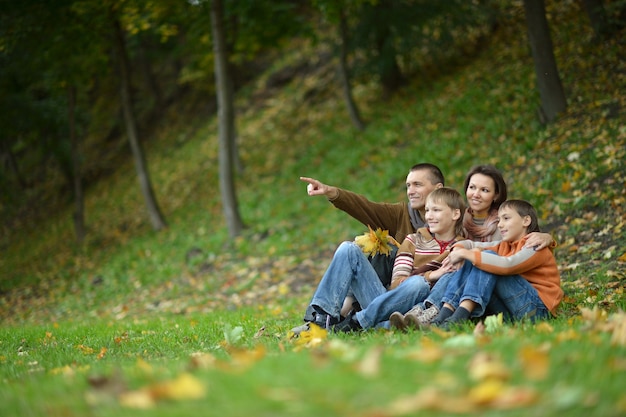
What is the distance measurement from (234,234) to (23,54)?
755cm

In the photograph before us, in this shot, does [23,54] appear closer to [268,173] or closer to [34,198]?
[268,173]

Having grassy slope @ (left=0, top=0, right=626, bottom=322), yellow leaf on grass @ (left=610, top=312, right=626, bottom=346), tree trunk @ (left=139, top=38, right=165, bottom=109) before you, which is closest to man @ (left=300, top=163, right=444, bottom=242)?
grassy slope @ (left=0, top=0, right=626, bottom=322)

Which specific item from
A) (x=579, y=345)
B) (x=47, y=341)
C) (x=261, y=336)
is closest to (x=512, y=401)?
(x=579, y=345)

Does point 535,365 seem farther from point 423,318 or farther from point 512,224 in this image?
point 512,224

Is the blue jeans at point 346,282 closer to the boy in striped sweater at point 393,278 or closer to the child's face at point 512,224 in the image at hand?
the boy in striped sweater at point 393,278

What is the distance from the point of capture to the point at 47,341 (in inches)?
254

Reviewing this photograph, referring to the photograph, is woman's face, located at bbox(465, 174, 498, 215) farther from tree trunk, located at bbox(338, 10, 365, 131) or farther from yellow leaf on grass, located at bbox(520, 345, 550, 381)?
tree trunk, located at bbox(338, 10, 365, 131)

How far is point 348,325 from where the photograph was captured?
17.1 ft

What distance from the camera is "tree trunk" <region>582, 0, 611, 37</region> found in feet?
38.1

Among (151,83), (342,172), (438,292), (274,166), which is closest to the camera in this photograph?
(438,292)

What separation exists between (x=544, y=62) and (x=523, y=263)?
270 inches

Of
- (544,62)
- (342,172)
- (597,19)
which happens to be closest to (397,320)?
(544,62)

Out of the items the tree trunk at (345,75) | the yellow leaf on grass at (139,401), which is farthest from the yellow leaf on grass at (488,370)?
the tree trunk at (345,75)

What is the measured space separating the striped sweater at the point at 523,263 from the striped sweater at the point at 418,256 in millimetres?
290
